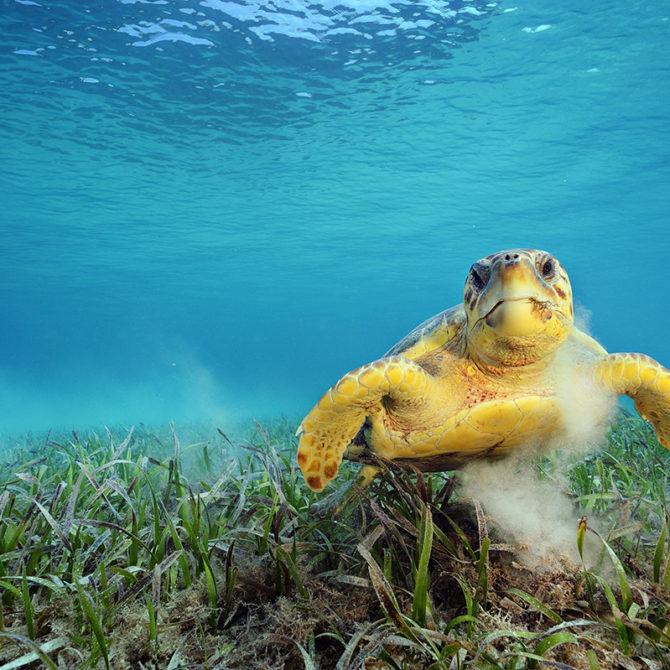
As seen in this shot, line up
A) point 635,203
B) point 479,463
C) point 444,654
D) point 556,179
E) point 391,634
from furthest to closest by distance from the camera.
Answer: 1. point 635,203
2. point 556,179
3. point 479,463
4. point 391,634
5. point 444,654

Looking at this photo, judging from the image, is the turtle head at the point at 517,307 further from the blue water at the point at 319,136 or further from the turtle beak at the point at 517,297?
the blue water at the point at 319,136

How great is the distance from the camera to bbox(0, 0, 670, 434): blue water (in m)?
9.57

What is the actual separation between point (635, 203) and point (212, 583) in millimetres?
24852

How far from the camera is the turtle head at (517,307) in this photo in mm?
2143

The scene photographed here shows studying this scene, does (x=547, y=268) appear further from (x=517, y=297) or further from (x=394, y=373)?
(x=394, y=373)

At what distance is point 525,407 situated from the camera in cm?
234

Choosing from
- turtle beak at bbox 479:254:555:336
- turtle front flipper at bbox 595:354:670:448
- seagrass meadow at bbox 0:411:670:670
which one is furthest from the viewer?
turtle front flipper at bbox 595:354:670:448

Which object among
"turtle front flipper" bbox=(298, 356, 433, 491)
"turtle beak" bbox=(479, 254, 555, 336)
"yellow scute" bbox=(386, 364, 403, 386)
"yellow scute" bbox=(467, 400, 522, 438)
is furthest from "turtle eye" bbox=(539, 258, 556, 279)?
"yellow scute" bbox=(386, 364, 403, 386)

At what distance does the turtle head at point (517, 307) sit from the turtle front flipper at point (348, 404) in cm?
39

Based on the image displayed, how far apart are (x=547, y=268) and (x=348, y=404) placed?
1.22 metres

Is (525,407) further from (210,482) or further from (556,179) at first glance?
(556,179)

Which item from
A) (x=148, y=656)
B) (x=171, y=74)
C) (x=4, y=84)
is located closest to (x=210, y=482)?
(x=148, y=656)

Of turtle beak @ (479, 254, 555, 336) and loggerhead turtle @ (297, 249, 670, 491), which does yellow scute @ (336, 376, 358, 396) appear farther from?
turtle beak @ (479, 254, 555, 336)

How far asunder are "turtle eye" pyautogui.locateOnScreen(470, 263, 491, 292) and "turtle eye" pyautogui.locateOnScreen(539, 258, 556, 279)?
0.91 ft
